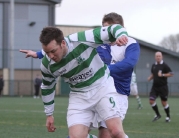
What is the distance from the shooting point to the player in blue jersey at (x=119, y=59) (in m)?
7.15

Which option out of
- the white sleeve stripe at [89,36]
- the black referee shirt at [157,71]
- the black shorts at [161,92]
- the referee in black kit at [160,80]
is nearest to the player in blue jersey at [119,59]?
the white sleeve stripe at [89,36]

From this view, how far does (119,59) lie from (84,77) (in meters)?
1.07

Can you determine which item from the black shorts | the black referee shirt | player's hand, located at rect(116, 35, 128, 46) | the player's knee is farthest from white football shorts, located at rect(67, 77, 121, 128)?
the black referee shirt

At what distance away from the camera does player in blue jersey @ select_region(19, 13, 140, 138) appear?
282 inches

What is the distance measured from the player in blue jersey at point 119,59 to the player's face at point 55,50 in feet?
2.66

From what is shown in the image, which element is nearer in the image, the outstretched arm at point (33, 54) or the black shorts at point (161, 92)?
the outstretched arm at point (33, 54)

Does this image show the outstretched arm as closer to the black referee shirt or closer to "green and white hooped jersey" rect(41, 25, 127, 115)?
"green and white hooped jersey" rect(41, 25, 127, 115)

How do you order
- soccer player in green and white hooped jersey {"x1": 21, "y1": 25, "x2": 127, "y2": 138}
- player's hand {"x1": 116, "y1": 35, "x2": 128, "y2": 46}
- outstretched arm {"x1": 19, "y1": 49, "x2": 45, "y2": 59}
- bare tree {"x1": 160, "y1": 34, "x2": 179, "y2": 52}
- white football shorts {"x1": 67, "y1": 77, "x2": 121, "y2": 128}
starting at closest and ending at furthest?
player's hand {"x1": 116, "y1": 35, "x2": 128, "y2": 46} → soccer player in green and white hooped jersey {"x1": 21, "y1": 25, "x2": 127, "y2": 138} → white football shorts {"x1": 67, "y1": 77, "x2": 121, "y2": 128} → outstretched arm {"x1": 19, "y1": 49, "x2": 45, "y2": 59} → bare tree {"x1": 160, "y1": 34, "x2": 179, "y2": 52}

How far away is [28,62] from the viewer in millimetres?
44531

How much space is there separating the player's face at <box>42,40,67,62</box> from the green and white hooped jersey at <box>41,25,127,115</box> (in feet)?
0.44

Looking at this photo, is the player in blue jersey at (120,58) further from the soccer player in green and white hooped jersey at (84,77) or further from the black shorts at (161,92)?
the black shorts at (161,92)

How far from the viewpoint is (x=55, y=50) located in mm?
6488

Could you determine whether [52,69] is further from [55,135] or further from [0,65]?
[0,65]

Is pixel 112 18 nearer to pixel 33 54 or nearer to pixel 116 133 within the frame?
pixel 33 54
